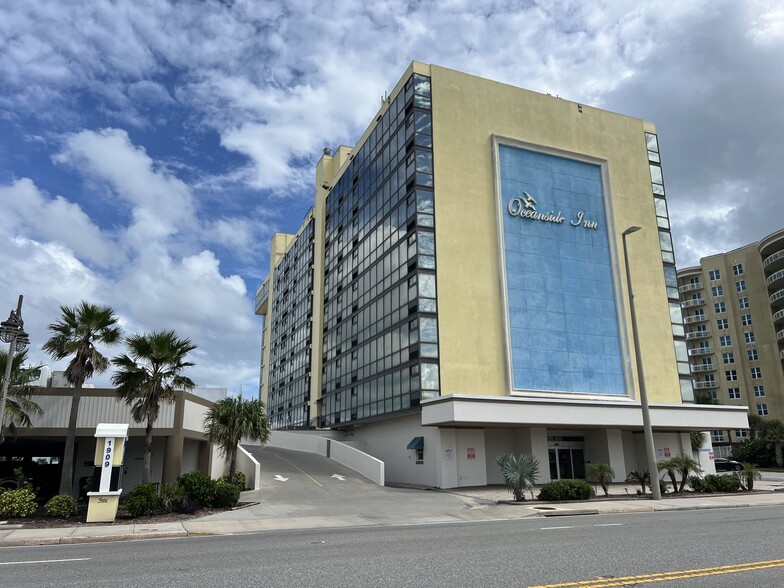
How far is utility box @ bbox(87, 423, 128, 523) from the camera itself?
20578 millimetres

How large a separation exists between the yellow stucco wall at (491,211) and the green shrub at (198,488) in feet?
61.7

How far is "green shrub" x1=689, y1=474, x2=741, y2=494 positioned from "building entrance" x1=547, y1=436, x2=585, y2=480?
446 inches

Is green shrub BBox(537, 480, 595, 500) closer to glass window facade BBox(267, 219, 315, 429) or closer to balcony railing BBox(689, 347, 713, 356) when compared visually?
glass window facade BBox(267, 219, 315, 429)

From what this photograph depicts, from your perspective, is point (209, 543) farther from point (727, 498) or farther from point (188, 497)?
point (727, 498)

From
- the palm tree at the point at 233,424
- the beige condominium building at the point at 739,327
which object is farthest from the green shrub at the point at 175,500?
the beige condominium building at the point at 739,327

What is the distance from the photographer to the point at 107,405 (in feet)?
89.9

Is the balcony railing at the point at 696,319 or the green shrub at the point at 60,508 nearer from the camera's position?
the green shrub at the point at 60,508

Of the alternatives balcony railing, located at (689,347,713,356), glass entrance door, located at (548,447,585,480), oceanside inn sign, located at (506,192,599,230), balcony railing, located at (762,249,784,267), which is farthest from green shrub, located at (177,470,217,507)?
balcony railing, located at (689,347,713,356)

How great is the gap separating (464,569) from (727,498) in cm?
2339

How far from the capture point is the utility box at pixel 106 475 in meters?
20.6

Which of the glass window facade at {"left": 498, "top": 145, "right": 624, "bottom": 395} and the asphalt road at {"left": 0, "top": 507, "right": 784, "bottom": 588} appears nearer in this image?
the asphalt road at {"left": 0, "top": 507, "right": 784, "bottom": 588}

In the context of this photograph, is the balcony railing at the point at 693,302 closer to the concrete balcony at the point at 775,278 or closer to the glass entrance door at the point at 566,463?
the concrete balcony at the point at 775,278

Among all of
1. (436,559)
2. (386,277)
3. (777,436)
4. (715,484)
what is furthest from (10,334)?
(777,436)

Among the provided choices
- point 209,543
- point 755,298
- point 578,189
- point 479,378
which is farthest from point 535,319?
point 755,298
